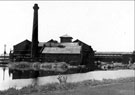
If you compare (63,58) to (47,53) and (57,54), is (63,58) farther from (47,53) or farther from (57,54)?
(47,53)

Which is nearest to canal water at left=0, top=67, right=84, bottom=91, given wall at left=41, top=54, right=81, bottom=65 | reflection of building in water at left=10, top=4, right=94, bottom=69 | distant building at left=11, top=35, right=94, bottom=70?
reflection of building in water at left=10, top=4, right=94, bottom=69

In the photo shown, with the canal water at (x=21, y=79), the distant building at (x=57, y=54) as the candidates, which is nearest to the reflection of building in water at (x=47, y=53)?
the distant building at (x=57, y=54)

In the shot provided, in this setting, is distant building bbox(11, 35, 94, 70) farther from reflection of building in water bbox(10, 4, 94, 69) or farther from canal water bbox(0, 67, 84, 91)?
canal water bbox(0, 67, 84, 91)

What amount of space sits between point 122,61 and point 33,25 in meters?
32.2

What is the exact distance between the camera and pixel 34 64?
47.5 meters

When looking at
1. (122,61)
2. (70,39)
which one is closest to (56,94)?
(122,61)

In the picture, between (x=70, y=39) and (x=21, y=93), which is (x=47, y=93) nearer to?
(x=21, y=93)

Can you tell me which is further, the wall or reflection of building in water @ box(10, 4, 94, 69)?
the wall

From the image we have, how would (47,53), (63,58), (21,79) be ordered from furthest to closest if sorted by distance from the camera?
(47,53)
(63,58)
(21,79)

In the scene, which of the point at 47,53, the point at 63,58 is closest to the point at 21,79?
the point at 63,58

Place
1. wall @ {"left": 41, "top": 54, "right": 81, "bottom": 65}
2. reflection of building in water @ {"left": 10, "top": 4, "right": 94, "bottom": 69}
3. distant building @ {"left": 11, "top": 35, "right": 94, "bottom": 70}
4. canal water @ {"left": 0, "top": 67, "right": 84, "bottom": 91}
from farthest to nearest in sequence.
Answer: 1. distant building @ {"left": 11, "top": 35, "right": 94, "bottom": 70}
2. wall @ {"left": 41, "top": 54, "right": 81, "bottom": 65}
3. reflection of building in water @ {"left": 10, "top": 4, "right": 94, "bottom": 69}
4. canal water @ {"left": 0, "top": 67, "right": 84, "bottom": 91}

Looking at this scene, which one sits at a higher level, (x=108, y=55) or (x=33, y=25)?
(x=33, y=25)

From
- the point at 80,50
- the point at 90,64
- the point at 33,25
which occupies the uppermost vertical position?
the point at 33,25

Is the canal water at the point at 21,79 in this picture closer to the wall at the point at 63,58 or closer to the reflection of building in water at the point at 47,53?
the reflection of building in water at the point at 47,53
